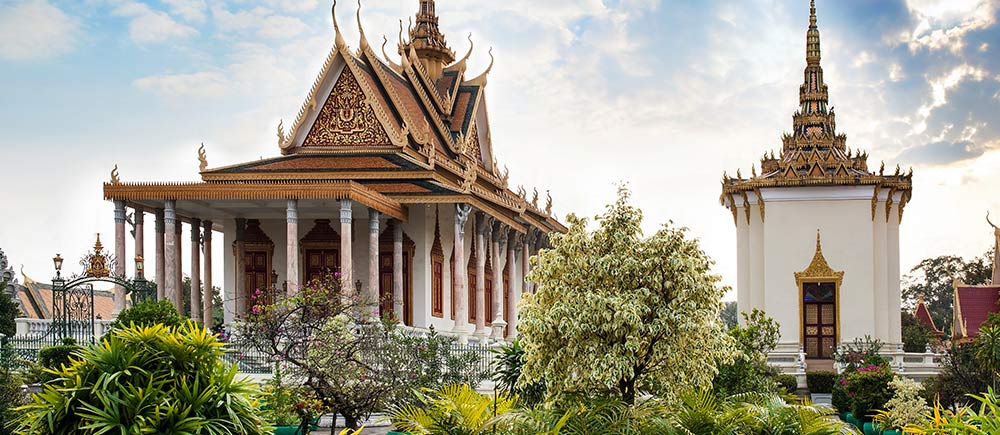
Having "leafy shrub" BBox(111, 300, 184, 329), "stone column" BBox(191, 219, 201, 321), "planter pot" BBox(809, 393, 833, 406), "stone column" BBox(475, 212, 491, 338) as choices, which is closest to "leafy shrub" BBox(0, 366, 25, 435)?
"leafy shrub" BBox(111, 300, 184, 329)

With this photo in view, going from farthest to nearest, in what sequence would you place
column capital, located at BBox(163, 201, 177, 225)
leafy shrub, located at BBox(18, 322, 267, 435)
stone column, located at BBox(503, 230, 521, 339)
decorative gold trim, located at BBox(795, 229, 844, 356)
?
stone column, located at BBox(503, 230, 521, 339) → decorative gold trim, located at BBox(795, 229, 844, 356) → column capital, located at BBox(163, 201, 177, 225) → leafy shrub, located at BBox(18, 322, 267, 435)

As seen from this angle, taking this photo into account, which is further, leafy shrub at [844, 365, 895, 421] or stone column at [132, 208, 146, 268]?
stone column at [132, 208, 146, 268]

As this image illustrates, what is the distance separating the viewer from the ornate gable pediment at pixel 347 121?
32656 millimetres

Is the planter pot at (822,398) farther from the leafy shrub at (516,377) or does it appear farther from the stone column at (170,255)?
the stone column at (170,255)

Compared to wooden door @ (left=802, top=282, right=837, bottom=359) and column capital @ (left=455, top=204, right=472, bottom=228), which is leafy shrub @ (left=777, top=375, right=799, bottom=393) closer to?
wooden door @ (left=802, top=282, right=837, bottom=359)

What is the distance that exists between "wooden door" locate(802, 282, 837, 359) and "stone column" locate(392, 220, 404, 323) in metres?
10.1

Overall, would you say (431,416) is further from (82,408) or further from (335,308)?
(335,308)

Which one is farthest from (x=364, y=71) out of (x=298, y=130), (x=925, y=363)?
(x=925, y=363)

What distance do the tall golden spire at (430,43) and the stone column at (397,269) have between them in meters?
11.6

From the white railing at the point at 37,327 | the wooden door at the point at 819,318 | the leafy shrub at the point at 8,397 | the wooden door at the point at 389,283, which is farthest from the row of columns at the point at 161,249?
the wooden door at the point at 819,318

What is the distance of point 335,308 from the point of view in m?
18.4

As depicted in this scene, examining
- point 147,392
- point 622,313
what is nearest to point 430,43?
point 622,313

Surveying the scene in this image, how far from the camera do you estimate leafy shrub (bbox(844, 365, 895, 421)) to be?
73.4ft

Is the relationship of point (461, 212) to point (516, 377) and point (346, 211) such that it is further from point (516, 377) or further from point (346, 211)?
point (516, 377)
